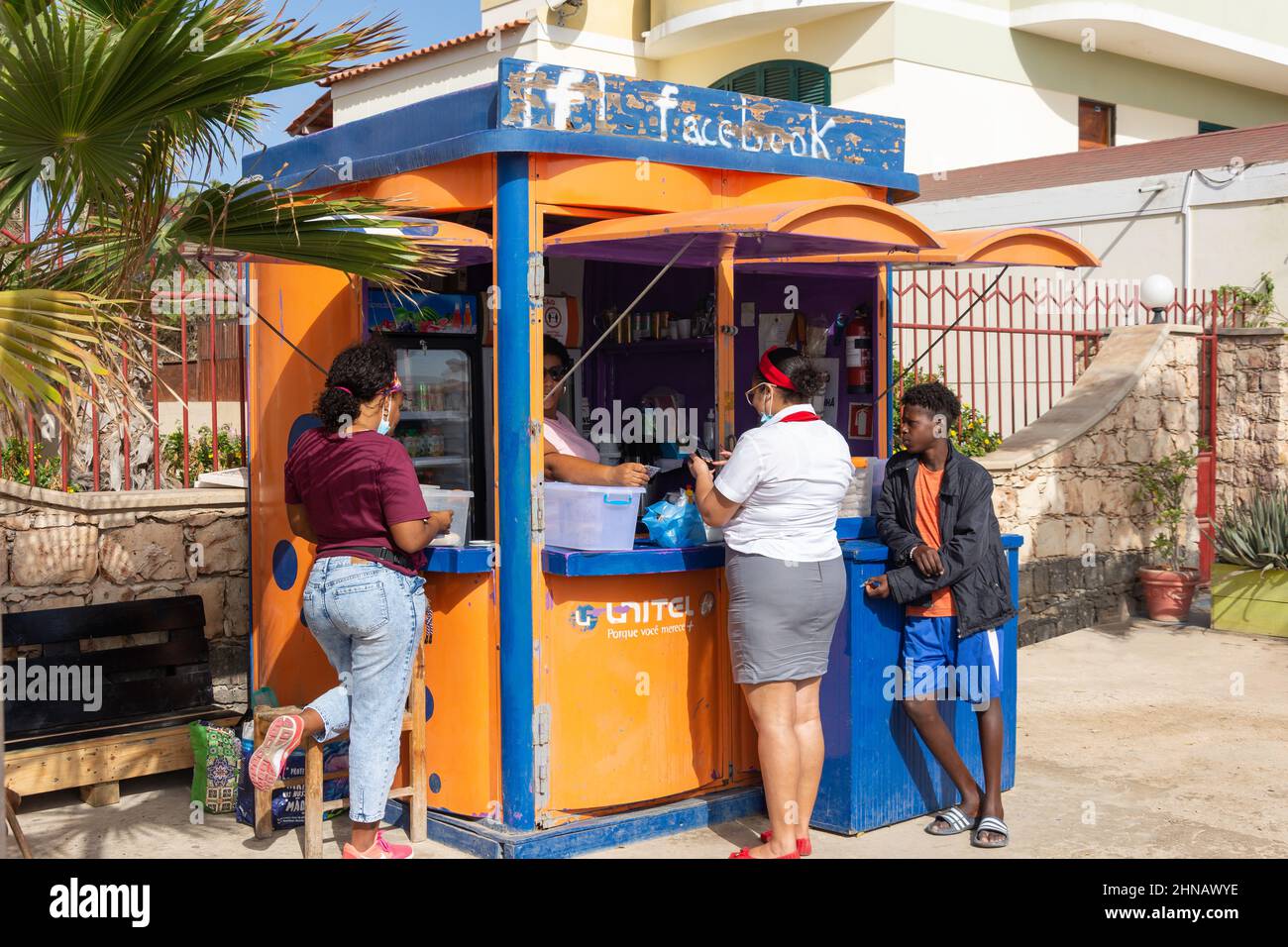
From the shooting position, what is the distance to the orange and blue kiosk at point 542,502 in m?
5.39

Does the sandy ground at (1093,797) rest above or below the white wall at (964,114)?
below

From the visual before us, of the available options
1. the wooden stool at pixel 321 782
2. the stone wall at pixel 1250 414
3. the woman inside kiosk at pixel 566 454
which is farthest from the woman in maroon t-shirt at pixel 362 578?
the stone wall at pixel 1250 414

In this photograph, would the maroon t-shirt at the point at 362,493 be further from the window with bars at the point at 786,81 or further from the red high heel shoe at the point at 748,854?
the window with bars at the point at 786,81

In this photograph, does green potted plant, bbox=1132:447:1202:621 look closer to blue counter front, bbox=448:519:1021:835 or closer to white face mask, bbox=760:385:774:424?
blue counter front, bbox=448:519:1021:835

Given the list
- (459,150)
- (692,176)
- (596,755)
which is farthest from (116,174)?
(596,755)

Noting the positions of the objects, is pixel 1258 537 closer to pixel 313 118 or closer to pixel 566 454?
pixel 566 454

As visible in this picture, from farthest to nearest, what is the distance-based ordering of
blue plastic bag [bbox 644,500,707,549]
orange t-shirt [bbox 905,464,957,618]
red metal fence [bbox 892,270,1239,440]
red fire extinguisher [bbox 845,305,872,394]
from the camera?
1. red metal fence [bbox 892,270,1239,440]
2. red fire extinguisher [bbox 845,305,872,394]
3. blue plastic bag [bbox 644,500,707,549]
4. orange t-shirt [bbox 905,464,957,618]

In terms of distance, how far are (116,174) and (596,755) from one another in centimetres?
281

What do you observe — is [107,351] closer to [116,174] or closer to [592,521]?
[116,174]

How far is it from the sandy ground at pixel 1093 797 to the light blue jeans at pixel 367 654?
53 centimetres

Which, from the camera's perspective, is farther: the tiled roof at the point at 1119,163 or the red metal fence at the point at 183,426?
the tiled roof at the point at 1119,163

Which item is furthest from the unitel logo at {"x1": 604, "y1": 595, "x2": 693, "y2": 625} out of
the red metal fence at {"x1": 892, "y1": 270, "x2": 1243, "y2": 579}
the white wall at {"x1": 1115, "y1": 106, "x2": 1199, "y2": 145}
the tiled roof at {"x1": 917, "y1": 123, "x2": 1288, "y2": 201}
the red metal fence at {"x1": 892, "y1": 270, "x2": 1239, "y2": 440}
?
the white wall at {"x1": 1115, "y1": 106, "x2": 1199, "y2": 145}

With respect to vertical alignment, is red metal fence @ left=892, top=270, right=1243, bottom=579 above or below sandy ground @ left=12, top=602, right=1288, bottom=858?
above

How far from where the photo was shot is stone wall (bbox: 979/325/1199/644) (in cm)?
1009
